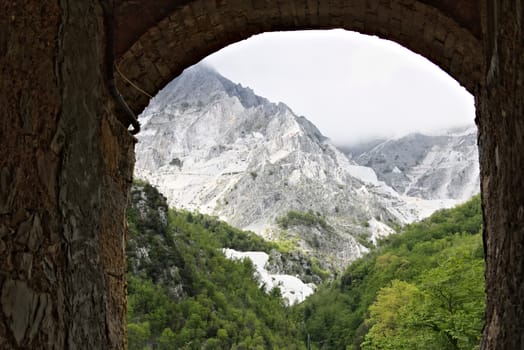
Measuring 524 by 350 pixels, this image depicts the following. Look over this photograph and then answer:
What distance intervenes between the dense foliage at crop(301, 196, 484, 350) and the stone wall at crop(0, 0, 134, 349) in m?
9.25

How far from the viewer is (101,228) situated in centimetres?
314

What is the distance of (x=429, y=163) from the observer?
5335 inches

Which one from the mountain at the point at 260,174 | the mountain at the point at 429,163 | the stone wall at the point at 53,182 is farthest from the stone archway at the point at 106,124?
the mountain at the point at 429,163

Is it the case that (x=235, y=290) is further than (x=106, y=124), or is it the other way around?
(x=235, y=290)

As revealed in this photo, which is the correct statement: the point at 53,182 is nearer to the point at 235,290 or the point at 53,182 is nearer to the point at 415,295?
the point at 415,295

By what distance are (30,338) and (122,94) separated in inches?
74.7

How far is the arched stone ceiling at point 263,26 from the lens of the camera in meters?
3.56

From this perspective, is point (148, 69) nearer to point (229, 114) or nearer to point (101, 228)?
point (101, 228)

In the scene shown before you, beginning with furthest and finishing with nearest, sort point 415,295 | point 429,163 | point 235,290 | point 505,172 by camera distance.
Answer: point 429,163 < point 235,290 < point 415,295 < point 505,172

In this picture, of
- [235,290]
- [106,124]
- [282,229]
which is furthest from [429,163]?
[106,124]

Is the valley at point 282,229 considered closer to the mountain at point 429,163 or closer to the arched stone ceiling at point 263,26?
the mountain at point 429,163

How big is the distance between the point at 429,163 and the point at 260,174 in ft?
156

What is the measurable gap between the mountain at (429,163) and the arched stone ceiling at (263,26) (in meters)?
118

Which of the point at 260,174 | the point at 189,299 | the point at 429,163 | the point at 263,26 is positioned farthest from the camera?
the point at 429,163
